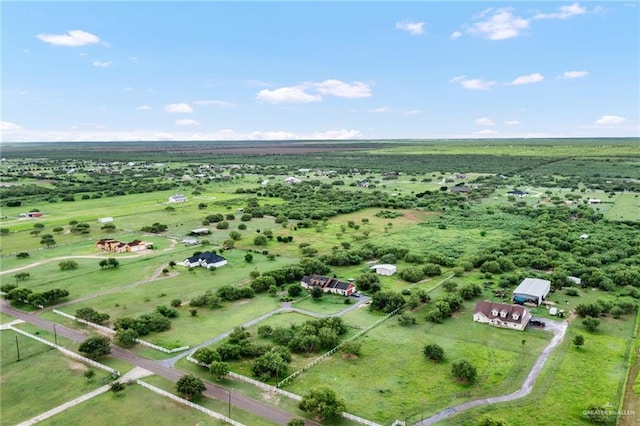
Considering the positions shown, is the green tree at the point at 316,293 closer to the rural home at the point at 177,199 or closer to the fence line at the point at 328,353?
the fence line at the point at 328,353

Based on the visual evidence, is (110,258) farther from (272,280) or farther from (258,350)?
(258,350)

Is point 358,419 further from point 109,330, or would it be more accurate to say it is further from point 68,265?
point 68,265

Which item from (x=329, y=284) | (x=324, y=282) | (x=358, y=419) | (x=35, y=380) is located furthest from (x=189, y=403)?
(x=324, y=282)

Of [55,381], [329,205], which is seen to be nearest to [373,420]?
[55,381]

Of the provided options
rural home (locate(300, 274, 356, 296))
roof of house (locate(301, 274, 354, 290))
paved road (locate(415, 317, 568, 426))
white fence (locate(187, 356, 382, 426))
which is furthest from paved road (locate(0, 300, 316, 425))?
roof of house (locate(301, 274, 354, 290))

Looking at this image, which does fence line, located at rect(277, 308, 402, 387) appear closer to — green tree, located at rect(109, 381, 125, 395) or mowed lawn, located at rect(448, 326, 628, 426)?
mowed lawn, located at rect(448, 326, 628, 426)

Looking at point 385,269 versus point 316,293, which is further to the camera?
point 385,269
